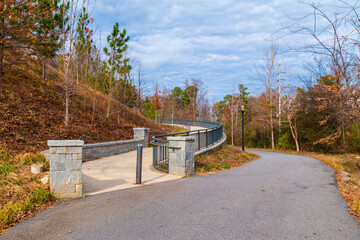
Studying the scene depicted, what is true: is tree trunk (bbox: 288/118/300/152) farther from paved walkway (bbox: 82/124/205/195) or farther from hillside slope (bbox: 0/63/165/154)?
paved walkway (bbox: 82/124/205/195)

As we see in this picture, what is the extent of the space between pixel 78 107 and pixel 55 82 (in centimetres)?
337

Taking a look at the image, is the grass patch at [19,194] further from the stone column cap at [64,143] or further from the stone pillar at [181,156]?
the stone pillar at [181,156]

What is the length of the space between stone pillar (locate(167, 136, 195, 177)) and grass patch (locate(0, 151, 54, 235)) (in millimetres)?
4008

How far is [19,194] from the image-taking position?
5.42 metres

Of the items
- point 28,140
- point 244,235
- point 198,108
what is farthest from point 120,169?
point 198,108

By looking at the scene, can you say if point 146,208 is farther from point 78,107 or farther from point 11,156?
point 78,107

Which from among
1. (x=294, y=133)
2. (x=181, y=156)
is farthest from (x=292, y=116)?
(x=181, y=156)

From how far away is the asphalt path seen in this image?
3965mm

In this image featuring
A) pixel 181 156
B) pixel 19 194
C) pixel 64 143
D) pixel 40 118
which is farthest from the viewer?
pixel 40 118

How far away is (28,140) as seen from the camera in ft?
36.1

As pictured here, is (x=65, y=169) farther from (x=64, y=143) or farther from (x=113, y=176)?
(x=113, y=176)

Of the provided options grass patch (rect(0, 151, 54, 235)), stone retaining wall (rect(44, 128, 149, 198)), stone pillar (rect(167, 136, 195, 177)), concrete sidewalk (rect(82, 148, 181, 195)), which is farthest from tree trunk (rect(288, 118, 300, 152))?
stone retaining wall (rect(44, 128, 149, 198))

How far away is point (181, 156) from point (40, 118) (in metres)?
9.33

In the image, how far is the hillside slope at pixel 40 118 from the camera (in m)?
11.1
